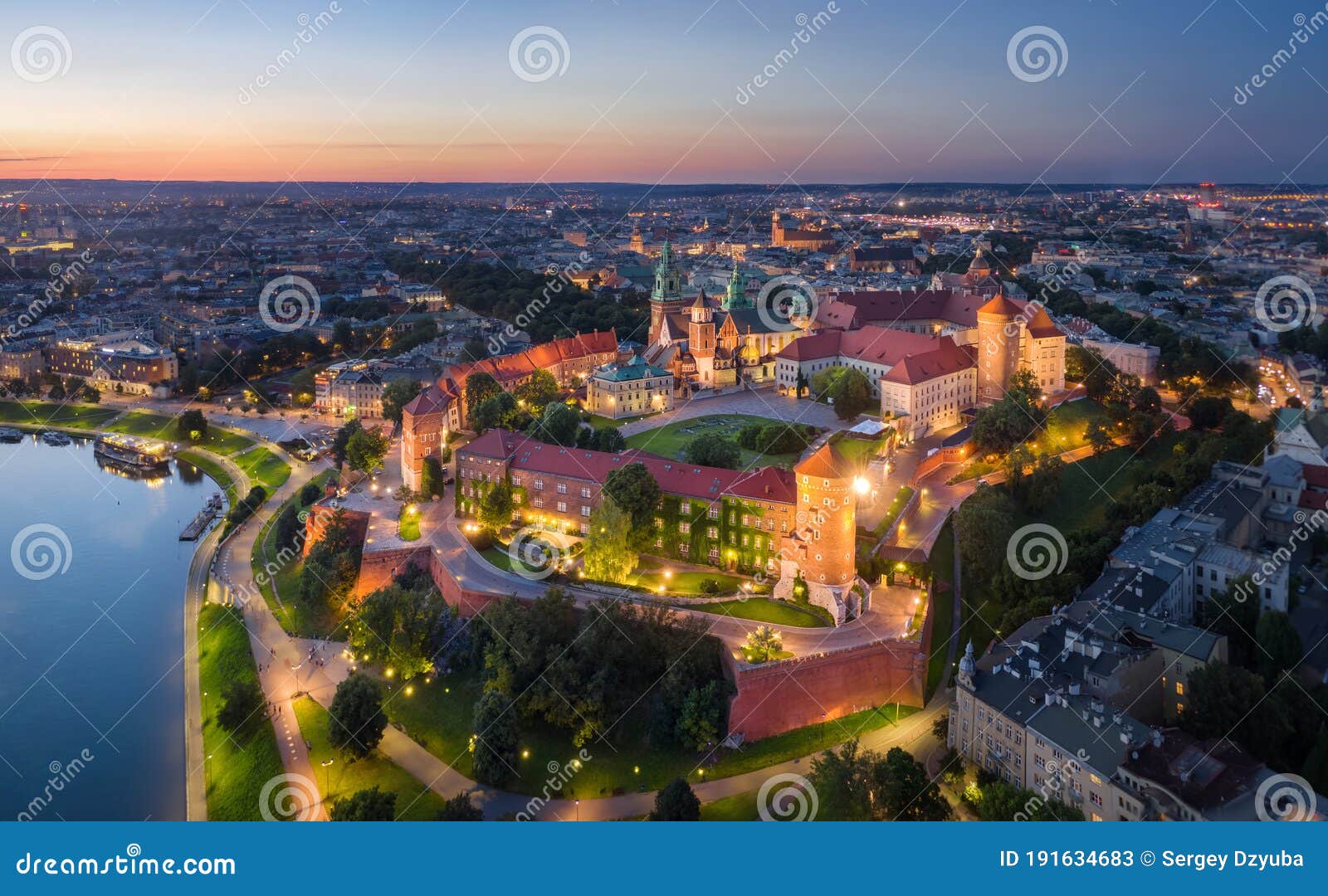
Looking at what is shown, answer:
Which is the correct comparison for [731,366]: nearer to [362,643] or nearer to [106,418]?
[362,643]

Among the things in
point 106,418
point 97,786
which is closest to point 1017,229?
point 106,418

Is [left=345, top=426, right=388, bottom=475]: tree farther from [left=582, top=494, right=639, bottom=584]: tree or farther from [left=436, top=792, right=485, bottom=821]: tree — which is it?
[left=436, top=792, right=485, bottom=821]: tree

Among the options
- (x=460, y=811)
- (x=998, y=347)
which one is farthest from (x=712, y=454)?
(x=460, y=811)

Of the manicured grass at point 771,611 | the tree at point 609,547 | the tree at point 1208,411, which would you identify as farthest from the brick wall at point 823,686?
the tree at point 1208,411

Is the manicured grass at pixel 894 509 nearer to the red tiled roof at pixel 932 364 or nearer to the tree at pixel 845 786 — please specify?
the red tiled roof at pixel 932 364

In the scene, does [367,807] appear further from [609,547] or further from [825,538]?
[825,538]
